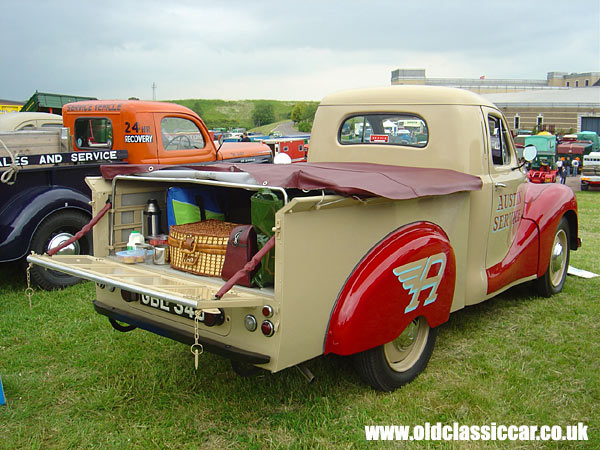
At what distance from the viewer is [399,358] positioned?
3.85m

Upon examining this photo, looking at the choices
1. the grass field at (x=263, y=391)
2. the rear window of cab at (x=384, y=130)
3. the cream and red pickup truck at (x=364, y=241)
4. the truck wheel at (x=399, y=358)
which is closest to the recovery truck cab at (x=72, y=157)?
the grass field at (x=263, y=391)

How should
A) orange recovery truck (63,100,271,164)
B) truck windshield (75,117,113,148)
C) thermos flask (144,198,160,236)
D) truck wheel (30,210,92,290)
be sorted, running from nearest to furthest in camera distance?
thermos flask (144,198,160,236)
truck wheel (30,210,92,290)
orange recovery truck (63,100,271,164)
truck windshield (75,117,113,148)

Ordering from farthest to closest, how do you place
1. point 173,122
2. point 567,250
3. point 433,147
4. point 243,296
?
point 173,122 → point 567,250 → point 433,147 → point 243,296

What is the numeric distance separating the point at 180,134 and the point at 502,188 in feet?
16.4

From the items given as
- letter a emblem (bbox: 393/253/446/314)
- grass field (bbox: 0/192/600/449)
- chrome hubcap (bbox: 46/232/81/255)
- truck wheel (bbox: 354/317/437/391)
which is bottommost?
grass field (bbox: 0/192/600/449)

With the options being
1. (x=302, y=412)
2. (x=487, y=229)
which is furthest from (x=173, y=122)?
(x=302, y=412)

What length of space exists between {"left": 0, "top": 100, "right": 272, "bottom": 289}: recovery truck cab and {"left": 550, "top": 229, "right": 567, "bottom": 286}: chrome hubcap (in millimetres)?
4896

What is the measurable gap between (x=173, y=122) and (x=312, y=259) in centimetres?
566

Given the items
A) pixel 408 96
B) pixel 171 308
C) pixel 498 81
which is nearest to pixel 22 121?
pixel 408 96

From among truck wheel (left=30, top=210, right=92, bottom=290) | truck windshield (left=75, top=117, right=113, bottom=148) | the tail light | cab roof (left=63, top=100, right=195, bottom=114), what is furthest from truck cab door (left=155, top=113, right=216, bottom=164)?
the tail light

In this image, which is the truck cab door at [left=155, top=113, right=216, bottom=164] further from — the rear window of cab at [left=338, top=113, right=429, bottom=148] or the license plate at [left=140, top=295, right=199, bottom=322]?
the license plate at [left=140, top=295, right=199, bottom=322]

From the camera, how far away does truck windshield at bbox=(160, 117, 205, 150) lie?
26.0ft

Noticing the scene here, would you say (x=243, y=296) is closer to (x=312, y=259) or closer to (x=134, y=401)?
(x=312, y=259)

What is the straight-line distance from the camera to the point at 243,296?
2951 mm
